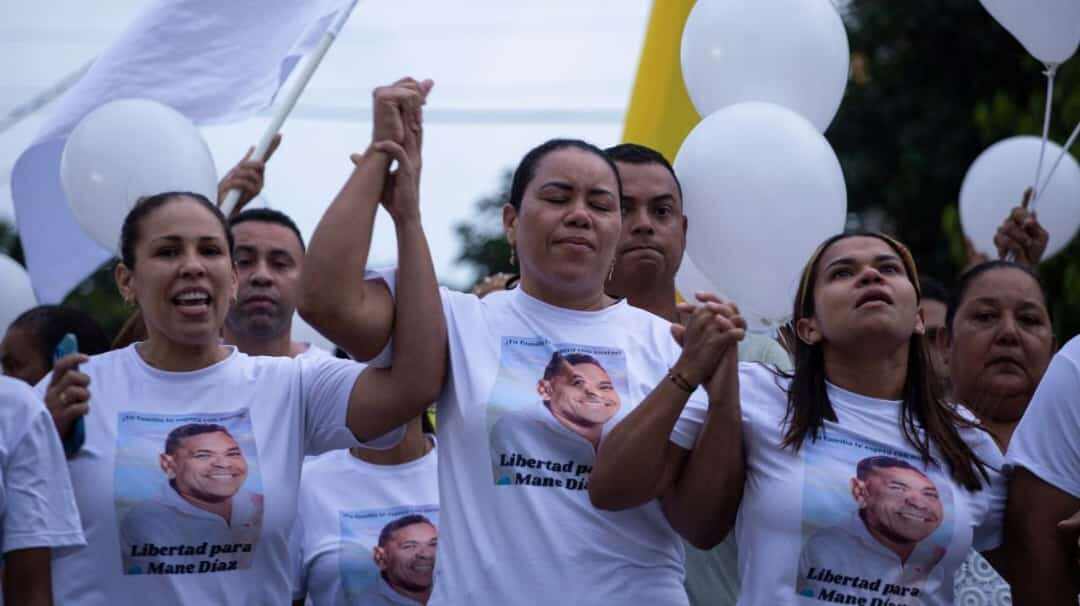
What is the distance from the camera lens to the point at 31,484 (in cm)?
367

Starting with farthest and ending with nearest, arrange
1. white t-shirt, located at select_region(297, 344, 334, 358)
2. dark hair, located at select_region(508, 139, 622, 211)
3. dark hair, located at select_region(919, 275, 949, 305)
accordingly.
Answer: dark hair, located at select_region(919, 275, 949, 305)
white t-shirt, located at select_region(297, 344, 334, 358)
dark hair, located at select_region(508, 139, 622, 211)

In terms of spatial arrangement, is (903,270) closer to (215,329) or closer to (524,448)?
(524,448)

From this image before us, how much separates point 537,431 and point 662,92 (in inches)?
141

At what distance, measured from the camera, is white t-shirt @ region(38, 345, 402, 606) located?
3.84 metres

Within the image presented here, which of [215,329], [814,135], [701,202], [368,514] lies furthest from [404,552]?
[814,135]

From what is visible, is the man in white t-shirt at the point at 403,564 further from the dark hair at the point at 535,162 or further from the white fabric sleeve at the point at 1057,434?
the white fabric sleeve at the point at 1057,434

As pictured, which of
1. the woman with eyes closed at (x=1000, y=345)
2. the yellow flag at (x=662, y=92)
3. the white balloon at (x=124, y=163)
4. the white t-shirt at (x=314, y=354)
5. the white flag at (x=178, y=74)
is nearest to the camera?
the white t-shirt at (x=314, y=354)

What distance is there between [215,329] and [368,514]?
101 centimetres

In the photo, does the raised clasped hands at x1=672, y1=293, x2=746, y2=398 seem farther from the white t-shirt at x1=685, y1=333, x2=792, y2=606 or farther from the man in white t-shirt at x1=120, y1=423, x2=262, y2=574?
the man in white t-shirt at x1=120, y1=423, x2=262, y2=574

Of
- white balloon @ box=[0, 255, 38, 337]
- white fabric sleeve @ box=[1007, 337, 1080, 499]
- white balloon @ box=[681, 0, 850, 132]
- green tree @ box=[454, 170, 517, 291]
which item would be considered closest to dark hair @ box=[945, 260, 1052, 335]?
white balloon @ box=[681, 0, 850, 132]

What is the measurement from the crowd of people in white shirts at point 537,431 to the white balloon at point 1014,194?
348 cm

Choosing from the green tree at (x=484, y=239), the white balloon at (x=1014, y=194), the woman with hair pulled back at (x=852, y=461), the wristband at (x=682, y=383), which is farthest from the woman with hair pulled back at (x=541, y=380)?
the green tree at (x=484, y=239)

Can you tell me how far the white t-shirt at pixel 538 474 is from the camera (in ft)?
12.3

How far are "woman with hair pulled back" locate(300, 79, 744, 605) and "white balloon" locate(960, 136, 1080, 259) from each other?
387 cm
